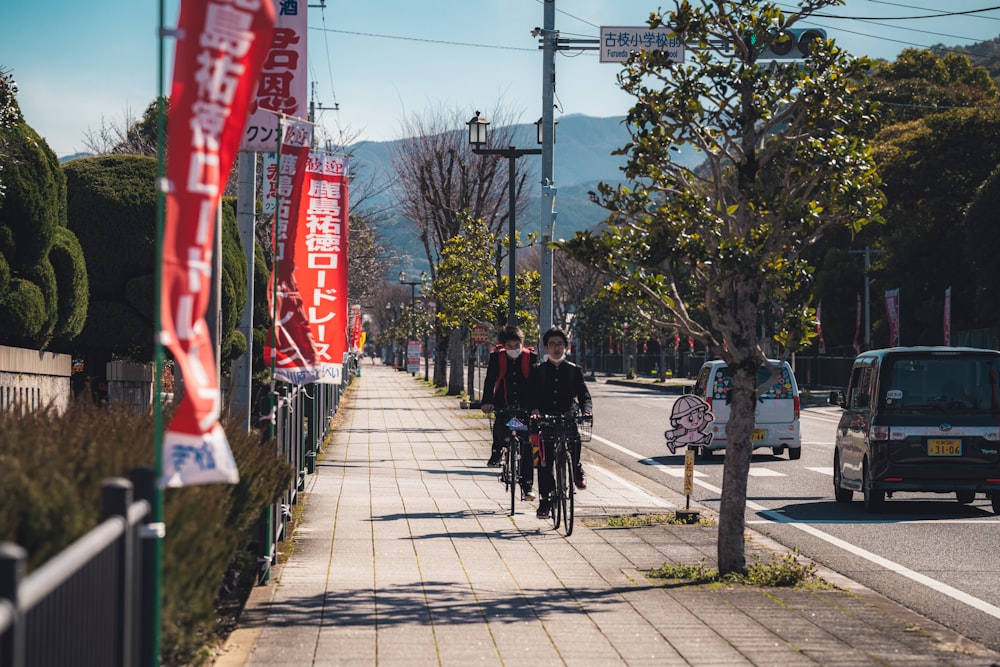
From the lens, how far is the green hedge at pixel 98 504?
3.98 meters

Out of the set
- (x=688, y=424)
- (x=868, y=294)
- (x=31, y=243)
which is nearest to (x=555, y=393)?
(x=688, y=424)

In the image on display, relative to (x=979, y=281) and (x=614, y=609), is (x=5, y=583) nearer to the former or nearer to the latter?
(x=614, y=609)

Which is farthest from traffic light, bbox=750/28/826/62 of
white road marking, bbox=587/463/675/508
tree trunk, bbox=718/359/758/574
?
white road marking, bbox=587/463/675/508

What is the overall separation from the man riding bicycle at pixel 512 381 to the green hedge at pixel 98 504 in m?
7.86

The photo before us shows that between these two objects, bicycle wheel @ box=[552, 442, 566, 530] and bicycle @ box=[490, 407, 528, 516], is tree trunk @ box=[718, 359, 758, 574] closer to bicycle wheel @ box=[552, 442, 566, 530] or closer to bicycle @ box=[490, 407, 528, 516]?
bicycle wheel @ box=[552, 442, 566, 530]

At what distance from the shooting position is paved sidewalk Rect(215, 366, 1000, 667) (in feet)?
23.3

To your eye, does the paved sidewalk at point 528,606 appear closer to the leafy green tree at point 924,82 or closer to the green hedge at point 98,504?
the green hedge at point 98,504

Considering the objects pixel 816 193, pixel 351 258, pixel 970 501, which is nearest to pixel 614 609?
pixel 816 193

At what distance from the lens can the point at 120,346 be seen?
20328 millimetres

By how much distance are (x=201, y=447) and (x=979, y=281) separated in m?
44.1

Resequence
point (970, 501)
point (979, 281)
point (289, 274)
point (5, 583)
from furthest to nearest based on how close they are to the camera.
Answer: point (979, 281) < point (970, 501) < point (289, 274) < point (5, 583)

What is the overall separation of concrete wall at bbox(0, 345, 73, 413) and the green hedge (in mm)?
7940

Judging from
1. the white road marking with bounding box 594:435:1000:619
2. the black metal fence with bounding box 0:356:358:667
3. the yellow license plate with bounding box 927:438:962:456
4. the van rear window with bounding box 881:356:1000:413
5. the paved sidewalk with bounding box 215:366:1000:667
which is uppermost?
the van rear window with bounding box 881:356:1000:413

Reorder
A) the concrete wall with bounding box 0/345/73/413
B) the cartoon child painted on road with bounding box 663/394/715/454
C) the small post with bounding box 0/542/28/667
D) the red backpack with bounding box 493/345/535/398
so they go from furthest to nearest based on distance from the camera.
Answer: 1. the cartoon child painted on road with bounding box 663/394/715/454
2. the concrete wall with bounding box 0/345/73/413
3. the red backpack with bounding box 493/345/535/398
4. the small post with bounding box 0/542/28/667
